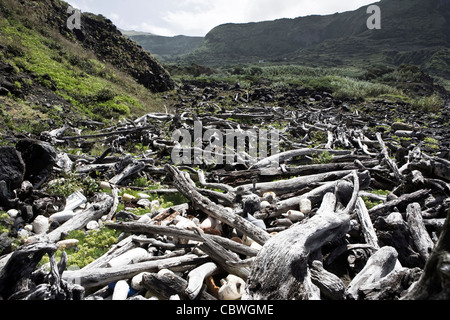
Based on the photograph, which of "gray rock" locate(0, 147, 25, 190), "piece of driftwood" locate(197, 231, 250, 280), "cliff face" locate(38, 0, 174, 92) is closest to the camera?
"piece of driftwood" locate(197, 231, 250, 280)

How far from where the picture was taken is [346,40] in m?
142

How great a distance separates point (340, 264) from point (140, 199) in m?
4.29

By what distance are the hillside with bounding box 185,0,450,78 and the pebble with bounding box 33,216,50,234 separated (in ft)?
314

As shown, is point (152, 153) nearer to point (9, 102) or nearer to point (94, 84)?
point (9, 102)

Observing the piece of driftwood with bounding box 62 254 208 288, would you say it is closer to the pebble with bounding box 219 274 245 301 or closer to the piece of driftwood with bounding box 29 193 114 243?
the pebble with bounding box 219 274 245 301

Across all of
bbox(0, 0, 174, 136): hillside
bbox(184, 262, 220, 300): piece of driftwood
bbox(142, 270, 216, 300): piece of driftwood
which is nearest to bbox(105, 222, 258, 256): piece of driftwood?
bbox(184, 262, 220, 300): piece of driftwood

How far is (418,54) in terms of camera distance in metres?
93.8

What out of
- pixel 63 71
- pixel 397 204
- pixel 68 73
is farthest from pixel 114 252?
pixel 68 73

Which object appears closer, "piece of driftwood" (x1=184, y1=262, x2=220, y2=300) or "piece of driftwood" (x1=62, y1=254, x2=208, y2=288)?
"piece of driftwood" (x1=184, y1=262, x2=220, y2=300)

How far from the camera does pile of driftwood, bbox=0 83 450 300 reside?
251 cm

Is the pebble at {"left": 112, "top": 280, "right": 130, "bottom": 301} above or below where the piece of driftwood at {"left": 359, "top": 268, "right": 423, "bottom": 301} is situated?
below

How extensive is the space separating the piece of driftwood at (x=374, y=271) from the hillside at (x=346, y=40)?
93.2 m

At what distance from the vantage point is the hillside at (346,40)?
9786cm
